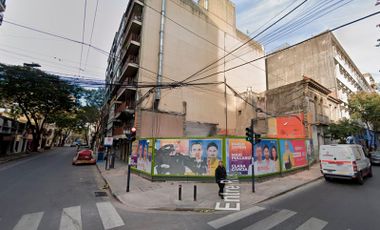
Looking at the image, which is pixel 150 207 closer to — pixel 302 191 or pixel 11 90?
pixel 302 191

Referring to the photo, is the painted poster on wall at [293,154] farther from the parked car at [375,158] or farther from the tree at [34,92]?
the tree at [34,92]

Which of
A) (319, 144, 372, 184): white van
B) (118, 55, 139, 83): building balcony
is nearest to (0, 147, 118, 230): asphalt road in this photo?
(319, 144, 372, 184): white van

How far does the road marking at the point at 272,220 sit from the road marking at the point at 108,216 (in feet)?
12.1

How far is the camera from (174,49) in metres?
20.9

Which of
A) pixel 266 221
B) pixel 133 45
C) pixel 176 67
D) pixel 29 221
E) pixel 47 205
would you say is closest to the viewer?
pixel 29 221

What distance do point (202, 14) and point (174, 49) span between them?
7.68 meters

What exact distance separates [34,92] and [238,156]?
27.9 m

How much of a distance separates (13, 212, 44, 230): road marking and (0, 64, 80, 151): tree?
17.4 m

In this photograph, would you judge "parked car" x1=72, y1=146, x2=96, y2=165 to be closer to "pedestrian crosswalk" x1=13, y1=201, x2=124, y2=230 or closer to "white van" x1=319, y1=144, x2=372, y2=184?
"pedestrian crosswalk" x1=13, y1=201, x2=124, y2=230

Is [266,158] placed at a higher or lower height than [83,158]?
higher

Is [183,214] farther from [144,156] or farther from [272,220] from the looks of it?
[144,156]

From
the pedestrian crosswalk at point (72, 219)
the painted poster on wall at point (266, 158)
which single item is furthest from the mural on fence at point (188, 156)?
the pedestrian crosswalk at point (72, 219)

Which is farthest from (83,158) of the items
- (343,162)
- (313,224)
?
(343,162)

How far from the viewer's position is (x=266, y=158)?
37.1 feet
